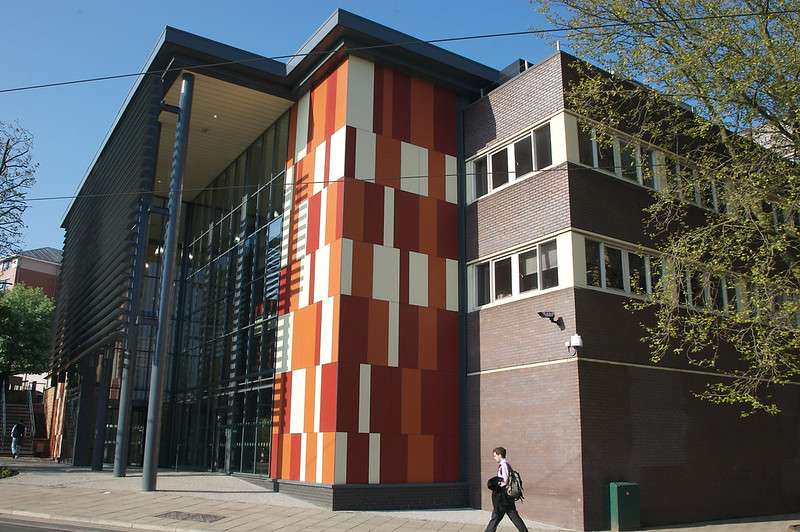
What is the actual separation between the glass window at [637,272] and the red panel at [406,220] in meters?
5.37

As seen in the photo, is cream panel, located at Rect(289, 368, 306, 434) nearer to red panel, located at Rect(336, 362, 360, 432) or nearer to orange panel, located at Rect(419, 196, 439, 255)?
red panel, located at Rect(336, 362, 360, 432)

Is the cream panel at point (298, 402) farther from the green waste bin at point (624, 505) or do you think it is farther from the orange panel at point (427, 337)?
the green waste bin at point (624, 505)

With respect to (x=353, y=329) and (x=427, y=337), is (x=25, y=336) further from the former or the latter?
(x=427, y=337)

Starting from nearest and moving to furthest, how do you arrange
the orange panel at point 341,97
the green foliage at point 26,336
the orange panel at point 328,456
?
the orange panel at point 328,456 < the orange panel at point 341,97 < the green foliage at point 26,336

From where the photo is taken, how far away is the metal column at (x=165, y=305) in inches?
706

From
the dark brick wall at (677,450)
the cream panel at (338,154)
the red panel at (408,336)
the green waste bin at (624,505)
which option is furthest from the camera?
the cream panel at (338,154)

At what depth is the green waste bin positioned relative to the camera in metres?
14.1

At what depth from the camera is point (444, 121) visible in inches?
793

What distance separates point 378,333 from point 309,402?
2.41m

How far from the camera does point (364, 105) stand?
730 inches

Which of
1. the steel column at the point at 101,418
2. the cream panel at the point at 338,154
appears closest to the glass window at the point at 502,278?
the cream panel at the point at 338,154

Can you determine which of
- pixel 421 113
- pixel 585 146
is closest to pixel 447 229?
pixel 421 113

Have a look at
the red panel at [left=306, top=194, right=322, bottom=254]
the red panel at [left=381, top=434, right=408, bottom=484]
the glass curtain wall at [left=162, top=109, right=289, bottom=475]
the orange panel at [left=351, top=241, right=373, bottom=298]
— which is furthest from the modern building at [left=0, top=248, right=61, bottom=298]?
the red panel at [left=381, top=434, right=408, bottom=484]

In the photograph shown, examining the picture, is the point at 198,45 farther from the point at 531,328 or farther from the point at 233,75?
the point at 531,328
